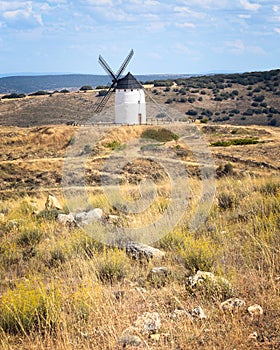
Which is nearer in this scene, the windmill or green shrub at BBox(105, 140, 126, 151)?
green shrub at BBox(105, 140, 126, 151)

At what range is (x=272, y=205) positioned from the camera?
7285mm

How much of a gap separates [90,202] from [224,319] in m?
7.53

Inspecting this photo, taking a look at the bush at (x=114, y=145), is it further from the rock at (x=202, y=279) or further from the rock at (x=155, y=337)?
the rock at (x=155, y=337)

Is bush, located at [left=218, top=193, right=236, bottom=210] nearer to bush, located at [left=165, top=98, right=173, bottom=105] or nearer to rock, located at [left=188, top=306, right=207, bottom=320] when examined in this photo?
rock, located at [left=188, top=306, right=207, bottom=320]

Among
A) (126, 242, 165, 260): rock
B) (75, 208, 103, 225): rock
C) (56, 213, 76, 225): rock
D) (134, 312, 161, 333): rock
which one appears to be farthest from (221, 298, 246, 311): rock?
(56, 213, 76, 225): rock

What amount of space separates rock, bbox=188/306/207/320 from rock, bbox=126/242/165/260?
6.32 feet

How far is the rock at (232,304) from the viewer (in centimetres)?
405

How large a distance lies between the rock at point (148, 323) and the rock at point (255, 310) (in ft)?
2.64

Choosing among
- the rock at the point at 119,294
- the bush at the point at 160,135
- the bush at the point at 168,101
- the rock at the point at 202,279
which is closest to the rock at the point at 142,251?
the rock at the point at 119,294

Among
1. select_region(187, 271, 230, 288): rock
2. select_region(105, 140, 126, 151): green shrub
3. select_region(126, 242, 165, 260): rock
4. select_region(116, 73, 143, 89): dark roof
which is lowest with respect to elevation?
select_region(105, 140, 126, 151): green shrub

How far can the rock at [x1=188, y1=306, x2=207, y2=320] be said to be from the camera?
3938 mm

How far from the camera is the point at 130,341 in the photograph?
11.9ft

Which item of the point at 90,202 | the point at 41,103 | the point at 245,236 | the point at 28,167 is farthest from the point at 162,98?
the point at 245,236

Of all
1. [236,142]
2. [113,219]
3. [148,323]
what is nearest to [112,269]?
[148,323]
